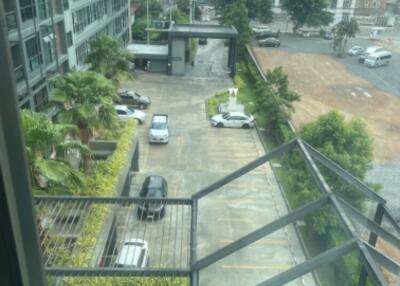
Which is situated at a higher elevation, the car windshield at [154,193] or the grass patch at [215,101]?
the car windshield at [154,193]

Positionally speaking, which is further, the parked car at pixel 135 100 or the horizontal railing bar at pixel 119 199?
the parked car at pixel 135 100

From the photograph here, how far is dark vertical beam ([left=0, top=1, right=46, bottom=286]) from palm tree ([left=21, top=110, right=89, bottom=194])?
152 centimetres

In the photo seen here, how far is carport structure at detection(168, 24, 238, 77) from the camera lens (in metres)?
11.7

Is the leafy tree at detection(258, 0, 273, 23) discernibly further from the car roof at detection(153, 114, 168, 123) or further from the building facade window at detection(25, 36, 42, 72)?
the building facade window at detection(25, 36, 42, 72)

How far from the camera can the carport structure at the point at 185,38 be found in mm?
11656

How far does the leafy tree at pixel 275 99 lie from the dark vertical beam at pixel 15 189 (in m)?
6.96

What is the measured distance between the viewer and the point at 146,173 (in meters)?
6.75

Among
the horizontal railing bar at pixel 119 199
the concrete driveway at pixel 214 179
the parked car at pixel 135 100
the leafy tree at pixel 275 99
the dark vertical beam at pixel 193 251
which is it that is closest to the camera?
the dark vertical beam at pixel 193 251

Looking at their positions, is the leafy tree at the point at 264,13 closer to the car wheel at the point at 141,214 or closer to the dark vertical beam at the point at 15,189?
the car wheel at the point at 141,214

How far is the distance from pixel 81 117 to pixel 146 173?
231cm

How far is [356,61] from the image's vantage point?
39.0 feet

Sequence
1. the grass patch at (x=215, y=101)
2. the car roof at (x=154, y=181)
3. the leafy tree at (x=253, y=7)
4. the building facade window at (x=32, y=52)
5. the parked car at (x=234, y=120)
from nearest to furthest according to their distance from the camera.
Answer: the building facade window at (x=32, y=52) < the car roof at (x=154, y=181) < the parked car at (x=234, y=120) < the grass patch at (x=215, y=101) < the leafy tree at (x=253, y=7)

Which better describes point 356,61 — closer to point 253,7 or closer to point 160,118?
point 253,7

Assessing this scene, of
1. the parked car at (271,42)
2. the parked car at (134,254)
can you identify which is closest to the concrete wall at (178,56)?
the parked car at (271,42)
